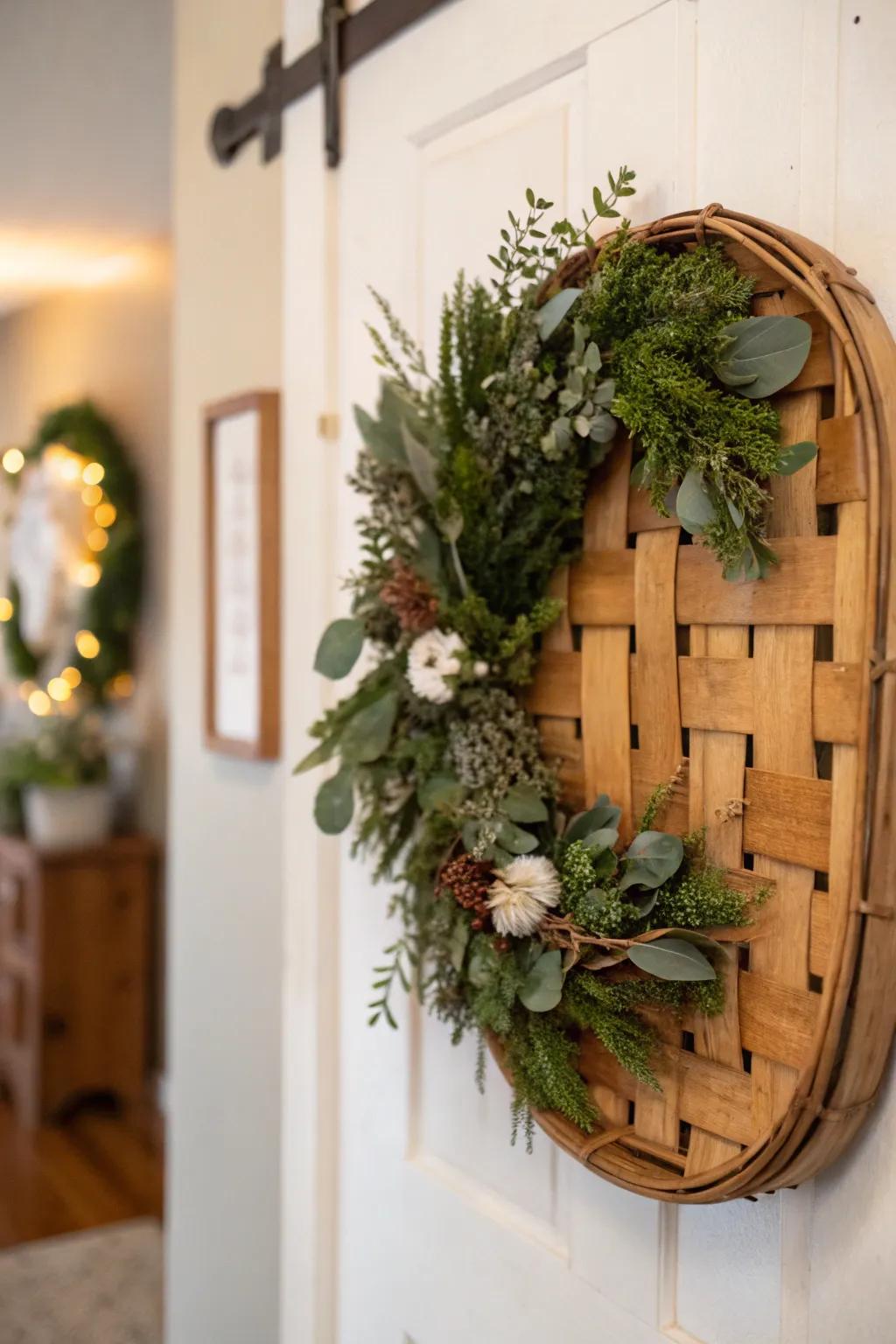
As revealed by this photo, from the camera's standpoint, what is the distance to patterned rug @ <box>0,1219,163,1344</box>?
2391 millimetres

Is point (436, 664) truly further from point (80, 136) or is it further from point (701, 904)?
point (80, 136)

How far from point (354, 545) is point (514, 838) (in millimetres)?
478

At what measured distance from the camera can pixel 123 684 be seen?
379cm

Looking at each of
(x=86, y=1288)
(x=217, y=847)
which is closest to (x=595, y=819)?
(x=217, y=847)

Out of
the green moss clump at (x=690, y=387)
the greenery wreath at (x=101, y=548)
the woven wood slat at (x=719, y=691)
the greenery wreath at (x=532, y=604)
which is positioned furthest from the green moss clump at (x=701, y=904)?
the greenery wreath at (x=101, y=548)

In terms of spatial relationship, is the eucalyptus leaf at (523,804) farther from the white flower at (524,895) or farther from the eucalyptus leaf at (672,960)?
the eucalyptus leaf at (672,960)

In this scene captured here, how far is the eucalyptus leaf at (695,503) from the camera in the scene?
0.73 m

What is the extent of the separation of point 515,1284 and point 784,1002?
0.45m

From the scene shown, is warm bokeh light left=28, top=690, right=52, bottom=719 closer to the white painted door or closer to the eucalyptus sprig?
the white painted door

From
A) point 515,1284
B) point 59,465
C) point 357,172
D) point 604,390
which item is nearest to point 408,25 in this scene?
point 357,172

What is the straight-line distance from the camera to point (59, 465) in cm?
360

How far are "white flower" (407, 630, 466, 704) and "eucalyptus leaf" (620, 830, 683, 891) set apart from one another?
20 cm

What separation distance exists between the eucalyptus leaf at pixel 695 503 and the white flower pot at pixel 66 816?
298 cm

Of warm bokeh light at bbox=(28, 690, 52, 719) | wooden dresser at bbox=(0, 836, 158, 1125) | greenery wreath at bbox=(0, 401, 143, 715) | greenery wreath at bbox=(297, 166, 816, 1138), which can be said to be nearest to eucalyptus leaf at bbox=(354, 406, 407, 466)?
greenery wreath at bbox=(297, 166, 816, 1138)
